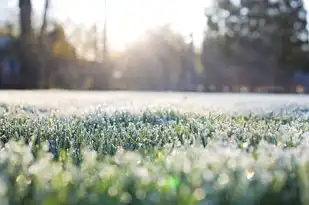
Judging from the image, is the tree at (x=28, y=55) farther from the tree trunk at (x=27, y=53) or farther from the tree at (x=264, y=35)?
the tree at (x=264, y=35)

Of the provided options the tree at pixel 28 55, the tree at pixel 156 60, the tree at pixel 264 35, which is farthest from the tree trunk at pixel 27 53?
the tree at pixel 264 35

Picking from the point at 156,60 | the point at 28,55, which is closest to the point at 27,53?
the point at 28,55

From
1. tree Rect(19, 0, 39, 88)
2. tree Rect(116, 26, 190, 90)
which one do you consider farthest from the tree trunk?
tree Rect(116, 26, 190, 90)

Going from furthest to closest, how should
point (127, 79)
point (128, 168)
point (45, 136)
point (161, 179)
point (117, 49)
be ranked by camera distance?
1. point (117, 49)
2. point (127, 79)
3. point (45, 136)
4. point (128, 168)
5. point (161, 179)

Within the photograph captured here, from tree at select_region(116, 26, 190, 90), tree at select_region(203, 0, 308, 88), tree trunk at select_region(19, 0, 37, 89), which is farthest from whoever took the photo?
tree at select_region(203, 0, 308, 88)

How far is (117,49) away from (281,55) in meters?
16.7

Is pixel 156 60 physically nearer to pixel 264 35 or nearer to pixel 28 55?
pixel 264 35

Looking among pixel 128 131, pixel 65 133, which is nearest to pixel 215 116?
pixel 128 131

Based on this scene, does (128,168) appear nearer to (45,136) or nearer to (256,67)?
(45,136)

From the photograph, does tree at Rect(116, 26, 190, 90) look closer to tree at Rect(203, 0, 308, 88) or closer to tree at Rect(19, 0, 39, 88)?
tree at Rect(203, 0, 308, 88)

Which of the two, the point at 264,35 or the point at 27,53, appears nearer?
the point at 27,53

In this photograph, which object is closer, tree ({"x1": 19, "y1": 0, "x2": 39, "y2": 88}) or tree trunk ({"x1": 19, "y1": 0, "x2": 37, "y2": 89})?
tree trunk ({"x1": 19, "y1": 0, "x2": 37, "y2": 89})

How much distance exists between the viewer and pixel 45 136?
6320mm

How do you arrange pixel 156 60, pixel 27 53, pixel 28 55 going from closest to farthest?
pixel 27 53 → pixel 28 55 → pixel 156 60
